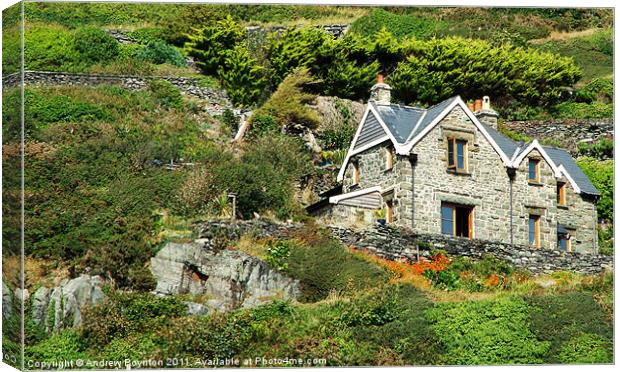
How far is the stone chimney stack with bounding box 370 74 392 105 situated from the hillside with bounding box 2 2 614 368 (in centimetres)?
30

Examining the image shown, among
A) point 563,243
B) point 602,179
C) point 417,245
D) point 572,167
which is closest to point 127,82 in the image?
point 417,245

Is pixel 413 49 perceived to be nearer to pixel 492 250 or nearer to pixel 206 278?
pixel 492 250

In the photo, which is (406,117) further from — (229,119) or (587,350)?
(587,350)

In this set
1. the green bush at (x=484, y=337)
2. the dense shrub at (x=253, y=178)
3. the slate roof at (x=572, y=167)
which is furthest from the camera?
the slate roof at (x=572, y=167)

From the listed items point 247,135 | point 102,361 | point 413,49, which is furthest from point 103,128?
point 413,49

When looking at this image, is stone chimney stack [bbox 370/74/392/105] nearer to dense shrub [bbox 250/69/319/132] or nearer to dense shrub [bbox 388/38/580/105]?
dense shrub [bbox 388/38/580/105]

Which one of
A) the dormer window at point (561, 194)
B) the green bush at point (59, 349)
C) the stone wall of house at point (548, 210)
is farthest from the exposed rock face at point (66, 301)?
the dormer window at point (561, 194)

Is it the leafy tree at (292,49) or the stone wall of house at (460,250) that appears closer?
the stone wall of house at (460,250)

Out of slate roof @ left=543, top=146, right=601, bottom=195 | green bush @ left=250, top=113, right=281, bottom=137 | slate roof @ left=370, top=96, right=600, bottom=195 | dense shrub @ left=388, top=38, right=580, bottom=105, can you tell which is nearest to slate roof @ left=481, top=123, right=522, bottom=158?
slate roof @ left=370, top=96, right=600, bottom=195

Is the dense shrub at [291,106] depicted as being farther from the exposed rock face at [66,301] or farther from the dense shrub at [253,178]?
the exposed rock face at [66,301]

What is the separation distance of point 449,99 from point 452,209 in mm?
2466

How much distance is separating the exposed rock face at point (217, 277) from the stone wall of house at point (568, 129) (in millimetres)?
7003

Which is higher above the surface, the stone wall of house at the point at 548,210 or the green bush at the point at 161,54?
the green bush at the point at 161,54

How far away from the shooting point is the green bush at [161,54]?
105 ft
